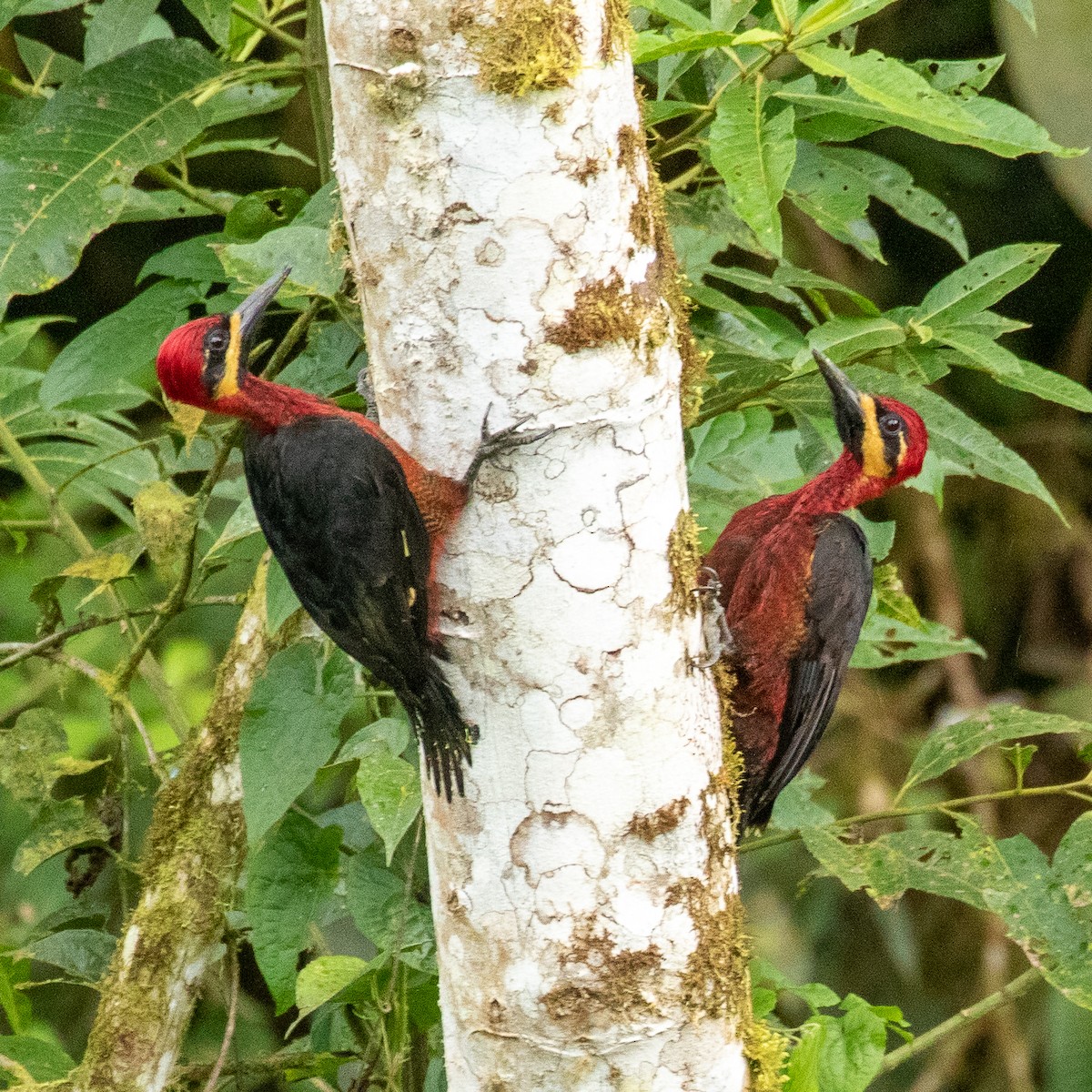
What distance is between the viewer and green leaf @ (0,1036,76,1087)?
6.93 feet

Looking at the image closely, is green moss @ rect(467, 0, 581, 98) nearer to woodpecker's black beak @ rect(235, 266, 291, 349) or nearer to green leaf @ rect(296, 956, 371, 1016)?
woodpecker's black beak @ rect(235, 266, 291, 349)

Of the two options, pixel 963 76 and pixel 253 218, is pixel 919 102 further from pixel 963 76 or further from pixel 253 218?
pixel 253 218

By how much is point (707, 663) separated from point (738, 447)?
0.57 m

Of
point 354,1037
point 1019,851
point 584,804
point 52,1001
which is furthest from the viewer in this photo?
point 52,1001

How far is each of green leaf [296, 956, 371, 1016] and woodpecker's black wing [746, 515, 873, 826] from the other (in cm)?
79

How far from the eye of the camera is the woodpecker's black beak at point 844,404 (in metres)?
1.97

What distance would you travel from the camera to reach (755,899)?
4.33m

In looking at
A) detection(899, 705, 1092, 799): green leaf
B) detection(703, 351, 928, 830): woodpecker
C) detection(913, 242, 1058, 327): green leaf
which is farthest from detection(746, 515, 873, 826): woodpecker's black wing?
detection(913, 242, 1058, 327): green leaf

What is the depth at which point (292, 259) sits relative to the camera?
1.79m

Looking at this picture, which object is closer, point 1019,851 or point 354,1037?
point 1019,851

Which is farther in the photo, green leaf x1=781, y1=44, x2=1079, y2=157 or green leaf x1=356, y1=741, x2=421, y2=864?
green leaf x1=356, y1=741, x2=421, y2=864

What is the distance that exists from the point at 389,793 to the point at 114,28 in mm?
1286

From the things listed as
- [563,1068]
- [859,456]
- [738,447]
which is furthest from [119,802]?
[859,456]

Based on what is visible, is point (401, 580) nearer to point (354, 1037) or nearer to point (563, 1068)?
point (563, 1068)
